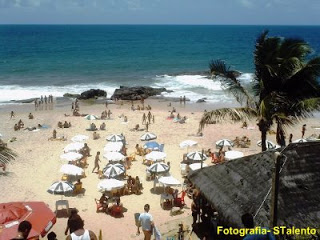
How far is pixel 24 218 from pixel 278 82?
867 centimetres

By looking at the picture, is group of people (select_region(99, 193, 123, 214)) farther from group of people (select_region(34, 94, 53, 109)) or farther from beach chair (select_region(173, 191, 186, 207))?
group of people (select_region(34, 94, 53, 109))

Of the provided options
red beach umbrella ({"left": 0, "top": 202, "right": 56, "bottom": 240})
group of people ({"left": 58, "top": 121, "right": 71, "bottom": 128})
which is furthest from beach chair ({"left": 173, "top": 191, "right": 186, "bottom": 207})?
group of people ({"left": 58, "top": 121, "right": 71, "bottom": 128})

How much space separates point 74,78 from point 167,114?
27.8 m

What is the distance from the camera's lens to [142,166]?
20.9m

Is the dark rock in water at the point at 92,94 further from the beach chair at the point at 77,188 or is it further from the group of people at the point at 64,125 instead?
the beach chair at the point at 77,188

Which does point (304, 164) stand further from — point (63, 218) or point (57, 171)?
point (57, 171)

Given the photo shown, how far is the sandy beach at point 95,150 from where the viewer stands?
14656 millimetres

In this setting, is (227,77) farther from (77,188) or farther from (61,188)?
(77,188)

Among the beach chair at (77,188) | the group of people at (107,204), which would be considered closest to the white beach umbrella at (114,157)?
the beach chair at (77,188)

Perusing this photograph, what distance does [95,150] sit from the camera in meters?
23.6

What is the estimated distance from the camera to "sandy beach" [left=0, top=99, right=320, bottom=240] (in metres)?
14.7

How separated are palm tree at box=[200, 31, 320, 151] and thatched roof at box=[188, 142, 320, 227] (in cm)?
210

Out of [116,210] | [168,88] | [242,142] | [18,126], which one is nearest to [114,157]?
[116,210]

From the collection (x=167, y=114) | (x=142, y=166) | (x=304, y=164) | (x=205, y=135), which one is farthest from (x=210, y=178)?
(x=167, y=114)
